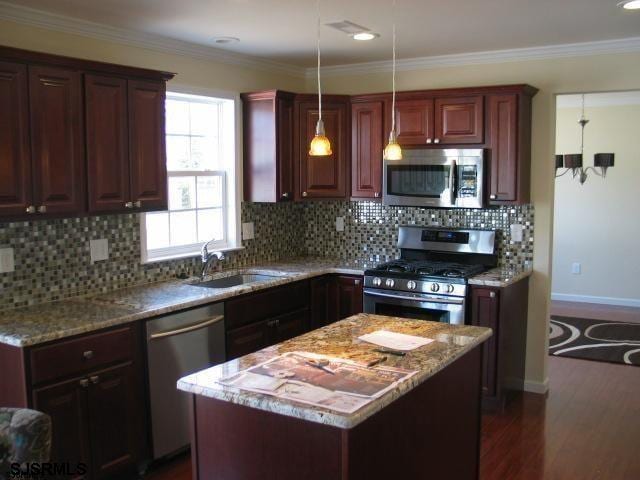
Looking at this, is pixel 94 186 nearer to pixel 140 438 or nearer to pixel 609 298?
pixel 140 438

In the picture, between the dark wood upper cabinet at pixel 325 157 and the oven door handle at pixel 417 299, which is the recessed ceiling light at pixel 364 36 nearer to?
the dark wood upper cabinet at pixel 325 157

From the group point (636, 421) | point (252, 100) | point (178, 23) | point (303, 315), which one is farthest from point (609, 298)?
point (178, 23)

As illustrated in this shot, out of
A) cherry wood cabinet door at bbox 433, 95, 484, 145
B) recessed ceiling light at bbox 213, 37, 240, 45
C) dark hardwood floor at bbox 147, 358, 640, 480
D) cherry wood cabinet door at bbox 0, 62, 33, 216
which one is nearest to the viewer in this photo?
cherry wood cabinet door at bbox 0, 62, 33, 216

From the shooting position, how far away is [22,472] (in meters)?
1.98

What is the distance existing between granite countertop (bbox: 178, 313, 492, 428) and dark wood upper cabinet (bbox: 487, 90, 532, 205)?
68.6 inches

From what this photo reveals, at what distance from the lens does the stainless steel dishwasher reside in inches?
137

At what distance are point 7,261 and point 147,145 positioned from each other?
993 mm

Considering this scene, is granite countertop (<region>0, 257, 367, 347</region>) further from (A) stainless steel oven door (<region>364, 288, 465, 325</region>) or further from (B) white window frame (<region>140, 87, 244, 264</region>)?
(A) stainless steel oven door (<region>364, 288, 465, 325</region>)

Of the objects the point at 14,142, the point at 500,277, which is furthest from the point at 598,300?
the point at 14,142

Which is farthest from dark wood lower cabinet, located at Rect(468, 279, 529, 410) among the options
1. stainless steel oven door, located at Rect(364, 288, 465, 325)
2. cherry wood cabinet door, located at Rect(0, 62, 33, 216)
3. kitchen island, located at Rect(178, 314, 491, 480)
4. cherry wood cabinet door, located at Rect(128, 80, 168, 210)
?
cherry wood cabinet door, located at Rect(0, 62, 33, 216)

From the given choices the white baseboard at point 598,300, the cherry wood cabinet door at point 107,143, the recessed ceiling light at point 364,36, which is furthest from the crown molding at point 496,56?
the white baseboard at point 598,300

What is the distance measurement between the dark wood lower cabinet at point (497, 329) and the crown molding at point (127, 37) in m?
2.41

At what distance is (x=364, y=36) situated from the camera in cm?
419

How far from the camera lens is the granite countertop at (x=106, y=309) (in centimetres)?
297
